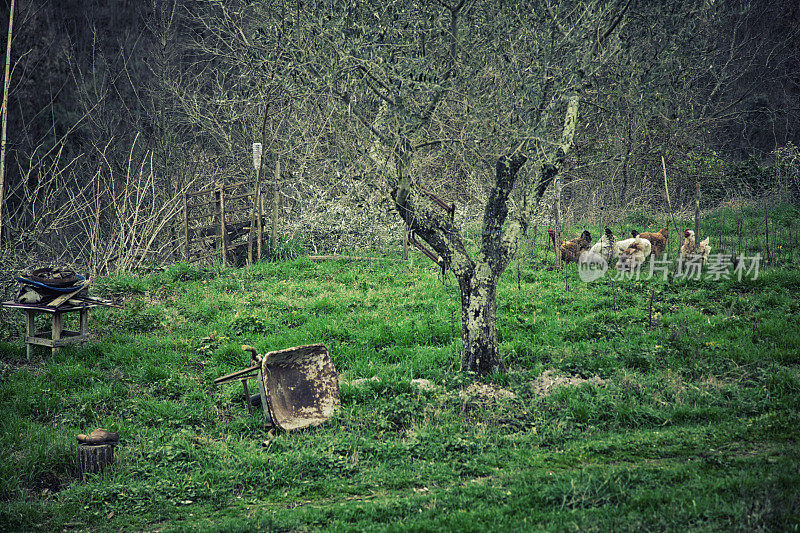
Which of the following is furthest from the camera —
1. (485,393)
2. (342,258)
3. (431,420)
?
(342,258)

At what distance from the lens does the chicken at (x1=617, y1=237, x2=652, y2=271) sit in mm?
12914

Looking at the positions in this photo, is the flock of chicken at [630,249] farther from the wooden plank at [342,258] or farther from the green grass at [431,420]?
the wooden plank at [342,258]

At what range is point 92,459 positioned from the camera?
6.05m

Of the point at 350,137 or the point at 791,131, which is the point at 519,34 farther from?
the point at 791,131

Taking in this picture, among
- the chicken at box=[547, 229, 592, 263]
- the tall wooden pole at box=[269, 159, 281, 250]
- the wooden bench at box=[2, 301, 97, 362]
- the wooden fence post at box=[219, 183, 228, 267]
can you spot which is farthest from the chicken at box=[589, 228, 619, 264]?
the wooden bench at box=[2, 301, 97, 362]

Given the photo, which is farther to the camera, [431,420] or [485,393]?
[485,393]

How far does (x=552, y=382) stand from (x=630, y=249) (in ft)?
20.1

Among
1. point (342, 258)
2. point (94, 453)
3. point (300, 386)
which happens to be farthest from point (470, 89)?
point (342, 258)

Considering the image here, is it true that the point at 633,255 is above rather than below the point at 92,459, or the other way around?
above

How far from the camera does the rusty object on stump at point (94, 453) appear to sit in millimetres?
6043

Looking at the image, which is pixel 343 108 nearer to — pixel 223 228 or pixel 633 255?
pixel 633 255

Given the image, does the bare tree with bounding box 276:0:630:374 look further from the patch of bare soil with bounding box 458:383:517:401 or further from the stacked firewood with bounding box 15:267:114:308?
the stacked firewood with bounding box 15:267:114:308

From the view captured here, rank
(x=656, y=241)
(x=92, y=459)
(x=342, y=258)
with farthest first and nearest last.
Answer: (x=342, y=258), (x=656, y=241), (x=92, y=459)

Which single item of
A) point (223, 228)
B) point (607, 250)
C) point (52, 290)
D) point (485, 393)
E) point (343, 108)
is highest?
point (343, 108)
